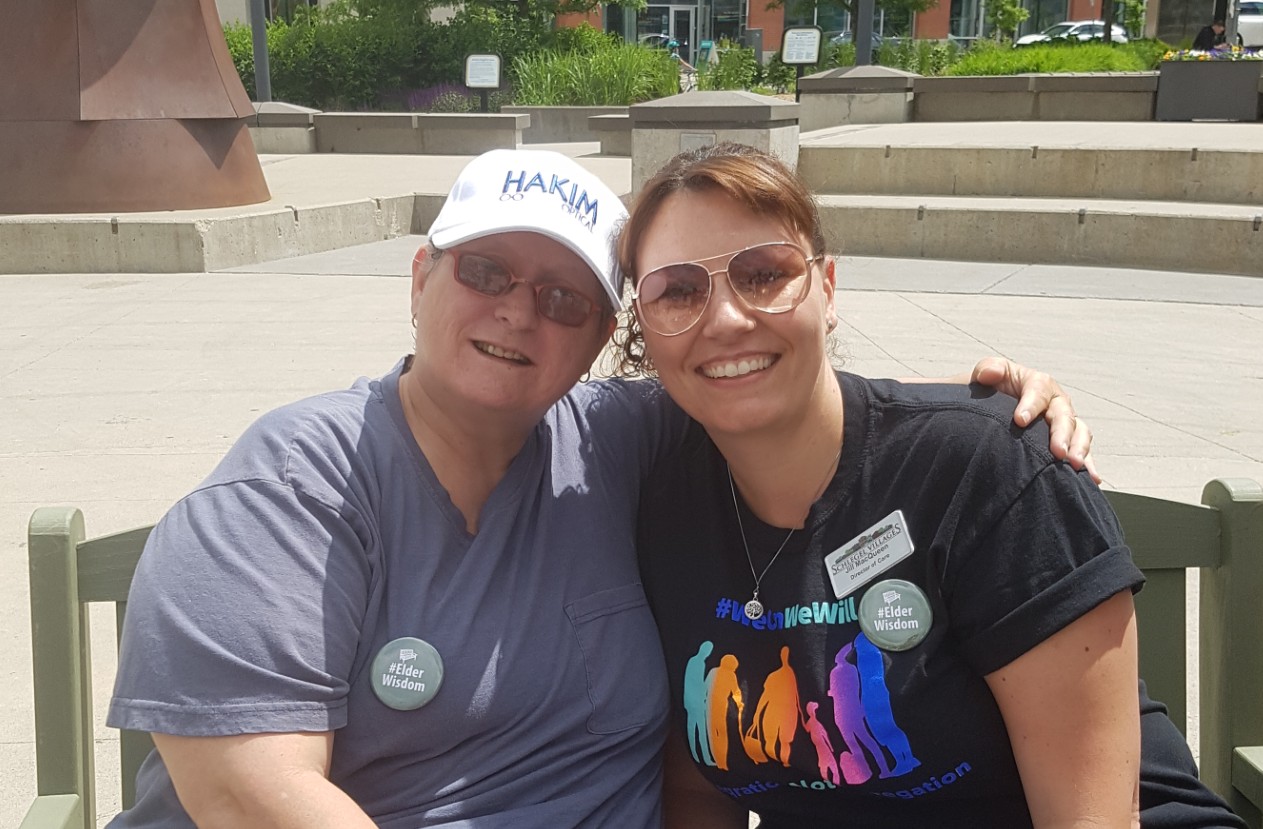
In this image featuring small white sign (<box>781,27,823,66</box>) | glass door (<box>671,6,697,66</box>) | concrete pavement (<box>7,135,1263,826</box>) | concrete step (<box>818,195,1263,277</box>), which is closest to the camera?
concrete pavement (<box>7,135,1263,826</box>)

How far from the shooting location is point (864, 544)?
1.89 meters

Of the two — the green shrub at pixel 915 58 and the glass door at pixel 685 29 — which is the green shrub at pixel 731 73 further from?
the glass door at pixel 685 29

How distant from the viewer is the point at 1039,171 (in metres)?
12.0

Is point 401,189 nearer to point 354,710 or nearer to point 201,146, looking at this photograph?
point 201,146

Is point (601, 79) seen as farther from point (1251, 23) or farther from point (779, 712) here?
point (779, 712)

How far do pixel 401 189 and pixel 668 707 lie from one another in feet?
36.4

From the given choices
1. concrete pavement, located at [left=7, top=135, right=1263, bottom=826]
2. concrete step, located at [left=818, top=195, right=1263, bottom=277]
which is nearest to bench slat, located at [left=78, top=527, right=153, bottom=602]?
concrete pavement, located at [left=7, top=135, right=1263, bottom=826]

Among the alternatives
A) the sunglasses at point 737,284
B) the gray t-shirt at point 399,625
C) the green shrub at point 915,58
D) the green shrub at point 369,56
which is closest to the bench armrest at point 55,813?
the gray t-shirt at point 399,625

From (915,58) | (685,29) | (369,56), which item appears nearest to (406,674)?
(369,56)

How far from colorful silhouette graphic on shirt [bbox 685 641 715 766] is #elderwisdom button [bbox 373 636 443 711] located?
39cm

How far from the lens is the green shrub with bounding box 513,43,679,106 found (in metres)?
21.4

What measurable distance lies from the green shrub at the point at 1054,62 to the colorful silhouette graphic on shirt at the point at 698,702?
61.3 feet

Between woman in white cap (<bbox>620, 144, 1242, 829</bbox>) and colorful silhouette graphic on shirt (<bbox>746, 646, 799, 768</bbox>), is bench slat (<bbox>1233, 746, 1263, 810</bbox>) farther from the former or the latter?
colorful silhouette graphic on shirt (<bbox>746, 646, 799, 768</bbox>)

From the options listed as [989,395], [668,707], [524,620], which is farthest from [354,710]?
[989,395]
